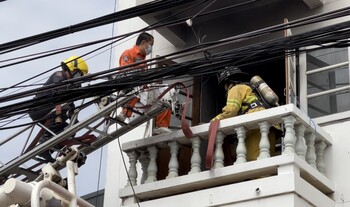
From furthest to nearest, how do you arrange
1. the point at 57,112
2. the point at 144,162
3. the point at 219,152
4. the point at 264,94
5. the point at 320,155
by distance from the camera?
the point at 144,162
the point at 57,112
the point at 264,94
the point at 320,155
the point at 219,152

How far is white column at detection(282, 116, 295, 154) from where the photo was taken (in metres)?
9.58

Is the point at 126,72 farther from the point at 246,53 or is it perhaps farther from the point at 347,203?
the point at 347,203

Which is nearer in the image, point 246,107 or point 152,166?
point 246,107

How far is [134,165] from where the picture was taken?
419 inches

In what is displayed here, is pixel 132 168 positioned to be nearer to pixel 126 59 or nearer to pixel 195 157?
pixel 195 157

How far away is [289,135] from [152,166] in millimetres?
1726

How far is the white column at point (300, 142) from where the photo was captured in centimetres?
980

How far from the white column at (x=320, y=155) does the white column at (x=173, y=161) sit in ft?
5.27

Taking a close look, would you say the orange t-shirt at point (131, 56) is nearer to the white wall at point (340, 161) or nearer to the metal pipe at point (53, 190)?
the white wall at point (340, 161)

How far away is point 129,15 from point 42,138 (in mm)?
2346

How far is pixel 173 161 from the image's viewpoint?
10.3 meters

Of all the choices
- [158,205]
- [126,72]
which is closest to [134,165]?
[158,205]

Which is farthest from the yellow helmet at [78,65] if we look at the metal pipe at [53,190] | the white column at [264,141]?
the metal pipe at [53,190]

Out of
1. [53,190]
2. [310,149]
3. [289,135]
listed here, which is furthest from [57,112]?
[53,190]
